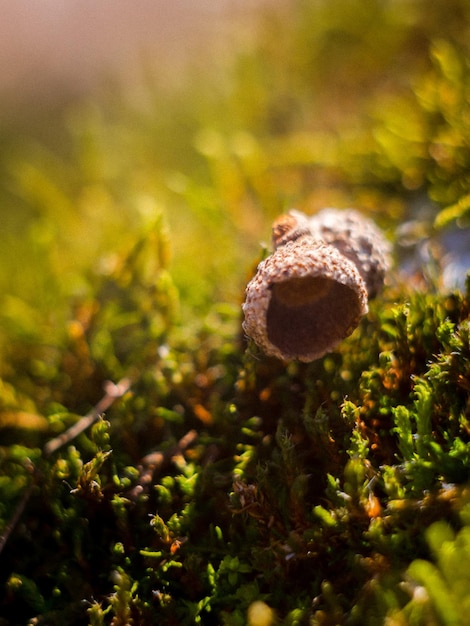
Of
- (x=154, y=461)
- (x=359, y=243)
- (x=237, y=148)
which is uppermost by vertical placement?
(x=237, y=148)

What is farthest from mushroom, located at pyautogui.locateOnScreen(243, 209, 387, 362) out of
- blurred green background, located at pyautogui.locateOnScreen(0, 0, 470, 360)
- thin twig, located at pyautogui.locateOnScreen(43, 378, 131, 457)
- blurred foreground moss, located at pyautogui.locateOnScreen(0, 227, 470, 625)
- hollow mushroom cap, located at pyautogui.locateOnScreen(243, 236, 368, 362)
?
thin twig, located at pyautogui.locateOnScreen(43, 378, 131, 457)

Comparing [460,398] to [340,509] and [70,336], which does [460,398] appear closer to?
[340,509]

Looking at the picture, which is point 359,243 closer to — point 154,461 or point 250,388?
point 250,388

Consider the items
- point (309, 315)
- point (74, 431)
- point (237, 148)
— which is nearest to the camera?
point (309, 315)

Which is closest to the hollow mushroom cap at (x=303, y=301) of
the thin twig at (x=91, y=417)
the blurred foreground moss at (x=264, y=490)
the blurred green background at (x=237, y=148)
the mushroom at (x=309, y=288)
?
the mushroom at (x=309, y=288)

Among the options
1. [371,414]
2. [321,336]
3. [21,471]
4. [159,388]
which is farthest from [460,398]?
[21,471]

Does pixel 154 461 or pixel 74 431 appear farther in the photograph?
pixel 74 431

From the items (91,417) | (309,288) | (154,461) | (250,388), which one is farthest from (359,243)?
(91,417)

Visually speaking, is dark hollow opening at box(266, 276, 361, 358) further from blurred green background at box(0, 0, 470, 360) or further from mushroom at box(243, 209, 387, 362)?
blurred green background at box(0, 0, 470, 360)
